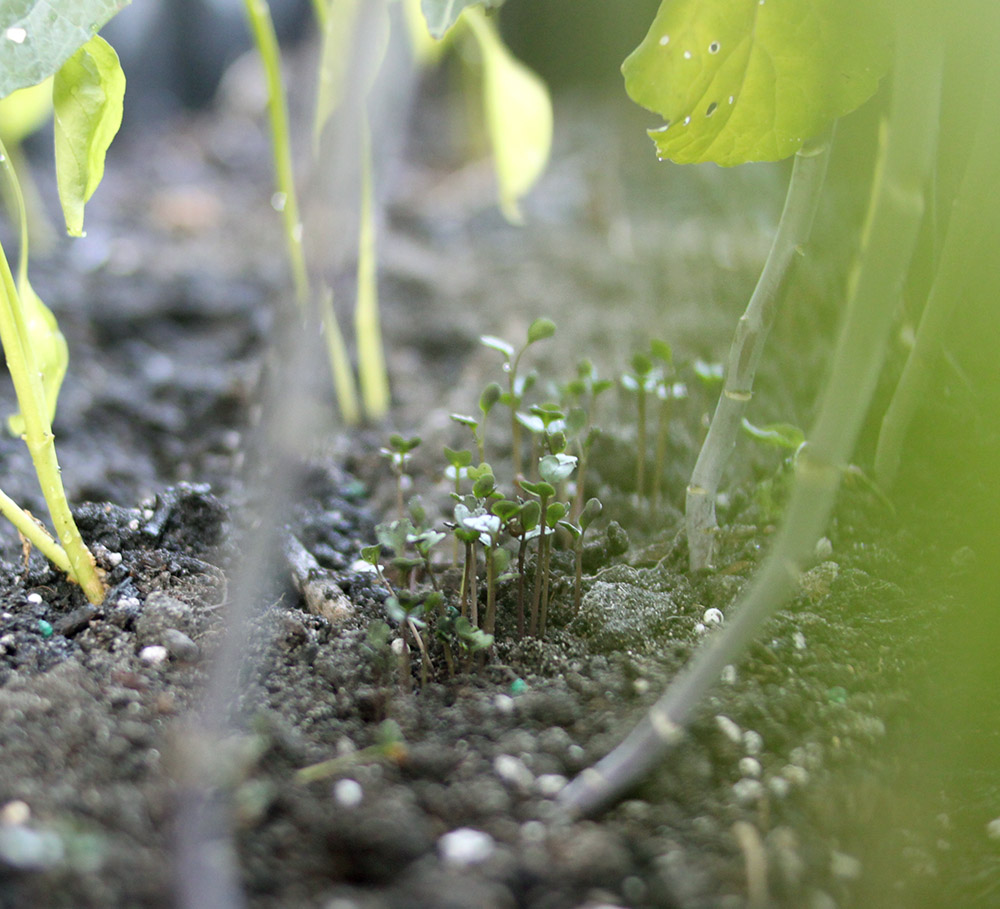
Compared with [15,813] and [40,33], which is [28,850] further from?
[40,33]

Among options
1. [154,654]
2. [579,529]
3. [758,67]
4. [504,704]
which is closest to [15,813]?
[154,654]

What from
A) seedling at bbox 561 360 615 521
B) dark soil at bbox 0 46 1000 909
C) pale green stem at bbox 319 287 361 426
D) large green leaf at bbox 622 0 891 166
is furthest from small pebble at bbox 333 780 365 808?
pale green stem at bbox 319 287 361 426

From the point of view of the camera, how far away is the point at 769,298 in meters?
0.57

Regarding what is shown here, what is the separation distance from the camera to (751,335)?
582 millimetres

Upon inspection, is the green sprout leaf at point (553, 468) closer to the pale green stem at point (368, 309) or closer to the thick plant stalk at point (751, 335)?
the thick plant stalk at point (751, 335)

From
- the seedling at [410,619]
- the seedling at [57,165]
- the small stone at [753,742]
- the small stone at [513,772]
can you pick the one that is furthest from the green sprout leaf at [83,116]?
the small stone at [753,742]

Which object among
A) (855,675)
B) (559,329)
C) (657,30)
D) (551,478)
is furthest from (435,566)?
(559,329)

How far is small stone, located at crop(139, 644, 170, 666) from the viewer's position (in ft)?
1.89

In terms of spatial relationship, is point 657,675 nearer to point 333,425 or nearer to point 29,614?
point 29,614

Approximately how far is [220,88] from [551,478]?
2.60 metres

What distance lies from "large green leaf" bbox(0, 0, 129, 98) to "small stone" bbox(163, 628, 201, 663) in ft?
1.23

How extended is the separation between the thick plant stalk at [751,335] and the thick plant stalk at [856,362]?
0.47 feet

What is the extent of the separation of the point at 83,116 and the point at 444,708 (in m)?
0.48

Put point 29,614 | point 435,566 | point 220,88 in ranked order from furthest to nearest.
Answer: point 220,88, point 435,566, point 29,614
